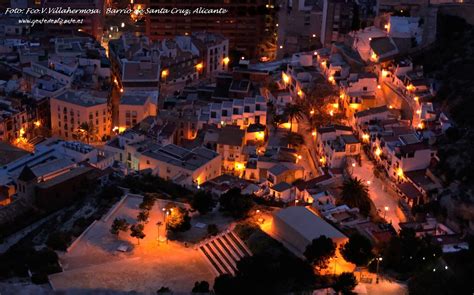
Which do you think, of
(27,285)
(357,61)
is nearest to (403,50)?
(357,61)

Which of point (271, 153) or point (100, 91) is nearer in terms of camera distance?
point (271, 153)

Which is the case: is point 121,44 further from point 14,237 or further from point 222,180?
point 14,237

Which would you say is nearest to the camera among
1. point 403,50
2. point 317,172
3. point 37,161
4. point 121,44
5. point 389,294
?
point 389,294

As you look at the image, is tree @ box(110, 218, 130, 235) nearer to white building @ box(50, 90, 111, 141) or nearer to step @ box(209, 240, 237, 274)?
step @ box(209, 240, 237, 274)

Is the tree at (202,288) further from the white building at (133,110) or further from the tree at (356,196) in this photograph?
the white building at (133,110)

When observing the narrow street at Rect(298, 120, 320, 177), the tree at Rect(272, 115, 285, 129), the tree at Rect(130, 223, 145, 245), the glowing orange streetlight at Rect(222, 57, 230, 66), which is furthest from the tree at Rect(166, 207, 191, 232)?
the glowing orange streetlight at Rect(222, 57, 230, 66)
